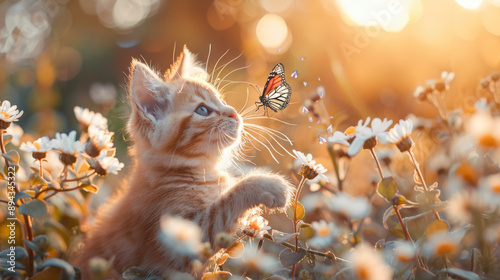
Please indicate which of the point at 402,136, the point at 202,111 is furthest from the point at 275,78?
the point at 402,136

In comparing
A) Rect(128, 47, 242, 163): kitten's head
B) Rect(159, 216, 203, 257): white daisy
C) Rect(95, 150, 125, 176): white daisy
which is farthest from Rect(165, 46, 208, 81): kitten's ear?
Rect(159, 216, 203, 257): white daisy

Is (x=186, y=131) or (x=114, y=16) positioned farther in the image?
(x=114, y=16)

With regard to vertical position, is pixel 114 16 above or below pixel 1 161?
above

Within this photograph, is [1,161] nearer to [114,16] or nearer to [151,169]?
[151,169]

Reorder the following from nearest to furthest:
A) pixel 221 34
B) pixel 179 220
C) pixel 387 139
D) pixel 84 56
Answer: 1. pixel 387 139
2. pixel 179 220
3. pixel 221 34
4. pixel 84 56

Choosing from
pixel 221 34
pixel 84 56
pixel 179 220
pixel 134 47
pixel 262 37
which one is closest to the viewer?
pixel 179 220

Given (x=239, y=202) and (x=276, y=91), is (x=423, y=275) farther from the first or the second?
(x=276, y=91)

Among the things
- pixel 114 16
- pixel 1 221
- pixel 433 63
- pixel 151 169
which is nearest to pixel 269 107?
pixel 151 169

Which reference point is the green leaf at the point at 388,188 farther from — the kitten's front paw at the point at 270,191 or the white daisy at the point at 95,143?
the white daisy at the point at 95,143
